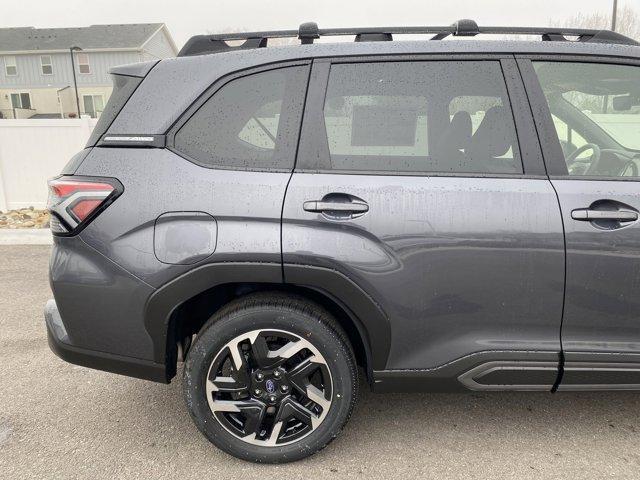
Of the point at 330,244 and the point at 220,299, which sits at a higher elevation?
the point at 330,244

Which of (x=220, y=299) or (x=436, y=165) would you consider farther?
(x=220, y=299)


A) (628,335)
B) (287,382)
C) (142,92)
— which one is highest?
(142,92)

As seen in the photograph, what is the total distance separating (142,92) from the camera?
7.63 ft

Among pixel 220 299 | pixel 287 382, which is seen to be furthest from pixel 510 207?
pixel 220 299

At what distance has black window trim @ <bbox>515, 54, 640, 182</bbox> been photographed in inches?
86.1

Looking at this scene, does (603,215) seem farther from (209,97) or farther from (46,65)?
(46,65)

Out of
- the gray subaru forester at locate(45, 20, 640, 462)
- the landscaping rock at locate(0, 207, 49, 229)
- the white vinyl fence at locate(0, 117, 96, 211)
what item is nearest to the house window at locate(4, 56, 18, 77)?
the white vinyl fence at locate(0, 117, 96, 211)

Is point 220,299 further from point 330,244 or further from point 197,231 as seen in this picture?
point 330,244

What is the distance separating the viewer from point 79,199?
222 cm

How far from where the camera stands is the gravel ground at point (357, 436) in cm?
233

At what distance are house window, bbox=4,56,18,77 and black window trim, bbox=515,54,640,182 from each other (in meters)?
46.8

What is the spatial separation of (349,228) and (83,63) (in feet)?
141

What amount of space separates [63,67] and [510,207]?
1769 inches

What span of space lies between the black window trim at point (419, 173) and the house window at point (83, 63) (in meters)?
42.3
